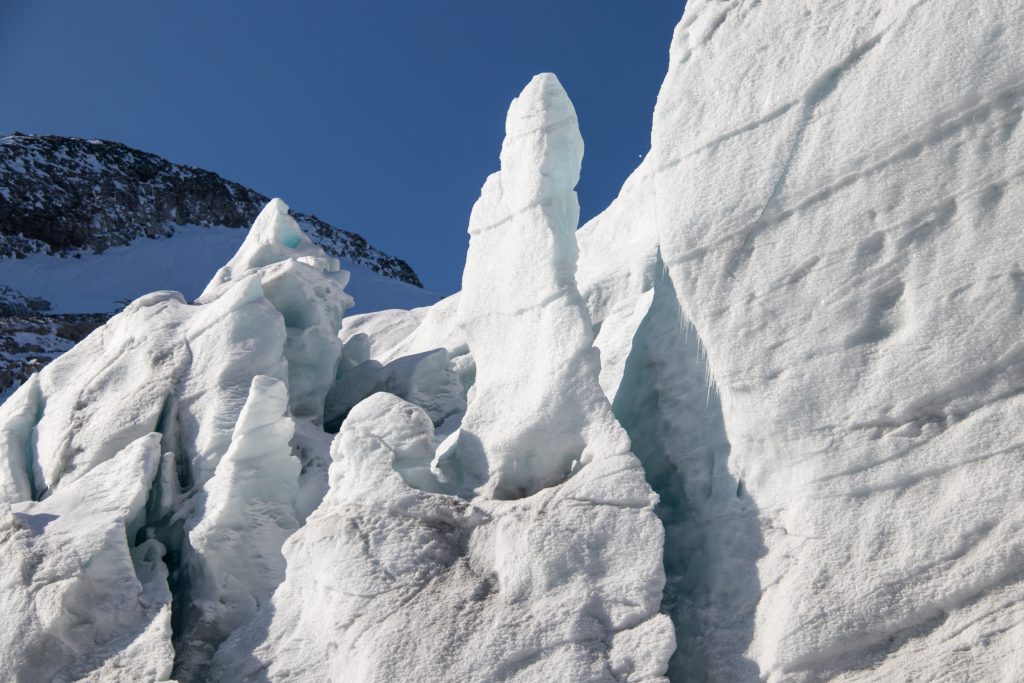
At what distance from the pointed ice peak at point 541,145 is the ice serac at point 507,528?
0.06 ft

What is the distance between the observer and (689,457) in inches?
295

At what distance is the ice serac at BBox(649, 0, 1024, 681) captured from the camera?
615 cm

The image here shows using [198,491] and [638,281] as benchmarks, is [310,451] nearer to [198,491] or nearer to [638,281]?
[198,491]

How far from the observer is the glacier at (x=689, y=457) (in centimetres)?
632

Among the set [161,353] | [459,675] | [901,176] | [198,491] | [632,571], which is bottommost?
[459,675]

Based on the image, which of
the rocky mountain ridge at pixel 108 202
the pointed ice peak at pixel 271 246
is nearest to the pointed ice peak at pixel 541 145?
the pointed ice peak at pixel 271 246

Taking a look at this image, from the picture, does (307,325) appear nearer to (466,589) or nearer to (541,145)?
(541,145)

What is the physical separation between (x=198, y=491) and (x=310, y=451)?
3.65 feet

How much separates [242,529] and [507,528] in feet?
7.54

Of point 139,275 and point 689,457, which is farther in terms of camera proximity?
point 139,275

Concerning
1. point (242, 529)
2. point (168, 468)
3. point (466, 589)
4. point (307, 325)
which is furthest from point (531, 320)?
point (307, 325)

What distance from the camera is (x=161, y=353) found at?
9.91m

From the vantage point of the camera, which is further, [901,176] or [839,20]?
[839,20]

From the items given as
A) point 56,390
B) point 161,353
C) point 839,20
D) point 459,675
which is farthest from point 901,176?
point 56,390
